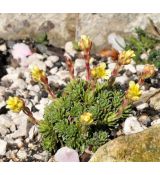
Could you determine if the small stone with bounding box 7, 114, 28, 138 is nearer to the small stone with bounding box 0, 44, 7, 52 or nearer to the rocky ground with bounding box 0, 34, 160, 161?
the rocky ground with bounding box 0, 34, 160, 161

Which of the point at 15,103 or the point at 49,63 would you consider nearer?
the point at 15,103

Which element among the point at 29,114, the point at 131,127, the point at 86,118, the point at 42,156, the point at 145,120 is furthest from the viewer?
the point at 145,120

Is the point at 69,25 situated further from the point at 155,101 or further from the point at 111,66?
the point at 155,101

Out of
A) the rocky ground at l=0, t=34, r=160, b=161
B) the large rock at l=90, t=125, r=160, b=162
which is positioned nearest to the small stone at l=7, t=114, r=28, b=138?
the rocky ground at l=0, t=34, r=160, b=161

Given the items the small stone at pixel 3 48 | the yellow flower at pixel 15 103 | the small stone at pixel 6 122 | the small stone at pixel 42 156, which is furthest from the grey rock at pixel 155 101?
the small stone at pixel 3 48

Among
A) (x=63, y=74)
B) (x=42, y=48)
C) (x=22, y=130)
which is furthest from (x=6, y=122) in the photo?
(x=42, y=48)

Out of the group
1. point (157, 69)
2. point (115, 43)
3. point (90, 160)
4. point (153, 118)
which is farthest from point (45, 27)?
point (90, 160)
